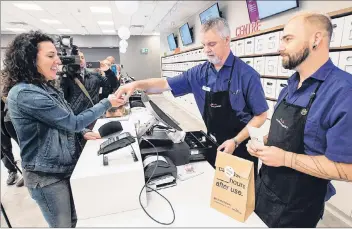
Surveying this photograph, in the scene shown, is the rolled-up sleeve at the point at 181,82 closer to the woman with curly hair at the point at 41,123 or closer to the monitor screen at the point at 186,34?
the woman with curly hair at the point at 41,123

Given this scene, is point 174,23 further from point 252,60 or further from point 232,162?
point 232,162

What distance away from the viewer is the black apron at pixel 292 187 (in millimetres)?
1014

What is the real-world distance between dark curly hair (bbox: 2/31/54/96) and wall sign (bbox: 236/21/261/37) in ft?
10.7

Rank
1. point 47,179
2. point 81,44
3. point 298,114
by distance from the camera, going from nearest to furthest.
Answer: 1. point 298,114
2. point 47,179
3. point 81,44

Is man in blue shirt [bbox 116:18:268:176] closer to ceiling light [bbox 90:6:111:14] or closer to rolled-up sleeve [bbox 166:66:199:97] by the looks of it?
rolled-up sleeve [bbox 166:66:199:97]

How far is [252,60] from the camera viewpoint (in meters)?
3.30

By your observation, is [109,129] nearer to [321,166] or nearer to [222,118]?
[222,118]

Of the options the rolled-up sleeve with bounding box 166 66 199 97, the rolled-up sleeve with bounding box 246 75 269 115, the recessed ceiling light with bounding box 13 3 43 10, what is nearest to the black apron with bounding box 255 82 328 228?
the rolled-up sleeve with bounding box 246 75 269 115

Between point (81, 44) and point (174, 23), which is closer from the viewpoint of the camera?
point (174, 23)

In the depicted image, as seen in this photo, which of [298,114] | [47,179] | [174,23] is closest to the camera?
[298,114]

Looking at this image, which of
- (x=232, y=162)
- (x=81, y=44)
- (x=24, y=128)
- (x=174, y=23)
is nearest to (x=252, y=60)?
(x=232, y=162)

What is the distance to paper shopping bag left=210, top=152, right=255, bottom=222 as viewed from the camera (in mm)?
846

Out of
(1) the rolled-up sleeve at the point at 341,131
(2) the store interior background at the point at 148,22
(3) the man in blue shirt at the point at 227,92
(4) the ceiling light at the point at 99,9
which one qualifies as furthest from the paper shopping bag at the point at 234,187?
(4) the ceiling light at the point at 99,9

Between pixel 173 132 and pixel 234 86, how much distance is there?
1.85 ft
